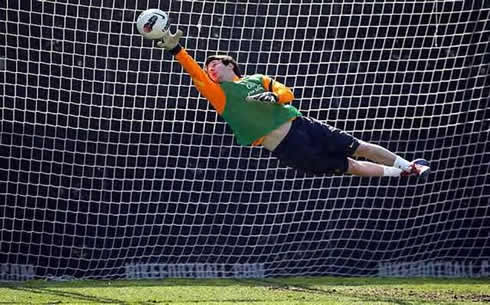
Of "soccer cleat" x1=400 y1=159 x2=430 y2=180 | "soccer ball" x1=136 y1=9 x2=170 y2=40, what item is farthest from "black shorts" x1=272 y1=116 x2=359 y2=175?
"soccer ball" x1=136 y1=9 x2=170 y2=40

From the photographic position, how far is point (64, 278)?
11336mm

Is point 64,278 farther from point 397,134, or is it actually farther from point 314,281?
point 397,134

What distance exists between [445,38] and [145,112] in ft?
9.03

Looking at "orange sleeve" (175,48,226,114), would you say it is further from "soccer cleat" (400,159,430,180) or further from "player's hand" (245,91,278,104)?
"soccer cleat" (400,159,430,180)

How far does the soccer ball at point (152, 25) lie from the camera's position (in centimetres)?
838

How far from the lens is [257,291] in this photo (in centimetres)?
1047

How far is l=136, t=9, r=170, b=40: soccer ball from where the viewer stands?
8383 millimetres

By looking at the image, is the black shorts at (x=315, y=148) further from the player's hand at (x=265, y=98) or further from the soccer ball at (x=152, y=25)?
the soccer ball at (x=152, y=25)

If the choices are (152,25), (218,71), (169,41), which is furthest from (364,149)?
(152,25)

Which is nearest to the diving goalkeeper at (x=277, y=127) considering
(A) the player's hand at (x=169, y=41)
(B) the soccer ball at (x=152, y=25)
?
(A) the player's hand at (x=169, y=41)

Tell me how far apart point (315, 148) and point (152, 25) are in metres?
1.42

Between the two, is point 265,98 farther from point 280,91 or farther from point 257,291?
point 257,291

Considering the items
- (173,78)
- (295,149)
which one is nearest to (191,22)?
(173,78)

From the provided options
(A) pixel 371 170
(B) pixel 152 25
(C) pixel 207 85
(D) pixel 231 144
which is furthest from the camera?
(D) pixel 231 144
